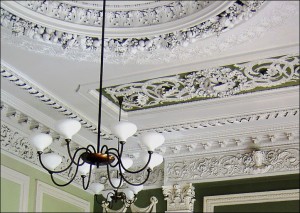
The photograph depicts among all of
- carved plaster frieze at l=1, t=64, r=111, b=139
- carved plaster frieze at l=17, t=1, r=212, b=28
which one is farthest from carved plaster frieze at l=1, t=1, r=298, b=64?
carved plaster frieze at l=1, t=64, r=111, b=139

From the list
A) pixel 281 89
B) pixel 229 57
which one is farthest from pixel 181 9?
pixel 281 89

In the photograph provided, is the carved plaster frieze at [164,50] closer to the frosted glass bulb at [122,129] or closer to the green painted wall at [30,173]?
the frosted glass bulb at [122,129]

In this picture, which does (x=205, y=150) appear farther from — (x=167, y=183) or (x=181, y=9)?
(x=181, y=9)

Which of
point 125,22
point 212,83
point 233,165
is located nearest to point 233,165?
point 233,165

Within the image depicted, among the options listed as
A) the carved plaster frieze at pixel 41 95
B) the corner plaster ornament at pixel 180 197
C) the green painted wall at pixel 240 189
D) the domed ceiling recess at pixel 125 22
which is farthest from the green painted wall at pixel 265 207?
the domed ceiling recess at pixel 125 22

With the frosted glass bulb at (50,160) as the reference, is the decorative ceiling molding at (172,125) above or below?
above

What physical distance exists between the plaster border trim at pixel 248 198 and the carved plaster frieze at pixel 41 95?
132cm

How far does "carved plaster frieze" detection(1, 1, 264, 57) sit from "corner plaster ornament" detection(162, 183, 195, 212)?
2057 mm

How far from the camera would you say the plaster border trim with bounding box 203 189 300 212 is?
5223mm

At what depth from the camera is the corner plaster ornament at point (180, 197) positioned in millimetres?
5570

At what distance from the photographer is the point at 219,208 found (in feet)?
18.0

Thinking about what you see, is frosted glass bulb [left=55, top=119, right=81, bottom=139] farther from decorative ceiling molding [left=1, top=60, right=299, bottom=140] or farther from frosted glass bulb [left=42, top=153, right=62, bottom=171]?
decorative ceiling molding [left=1, top=60, right=299, bottom=140]

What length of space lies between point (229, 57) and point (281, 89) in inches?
29.0

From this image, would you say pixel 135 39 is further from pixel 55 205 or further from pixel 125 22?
pixel 55 205
